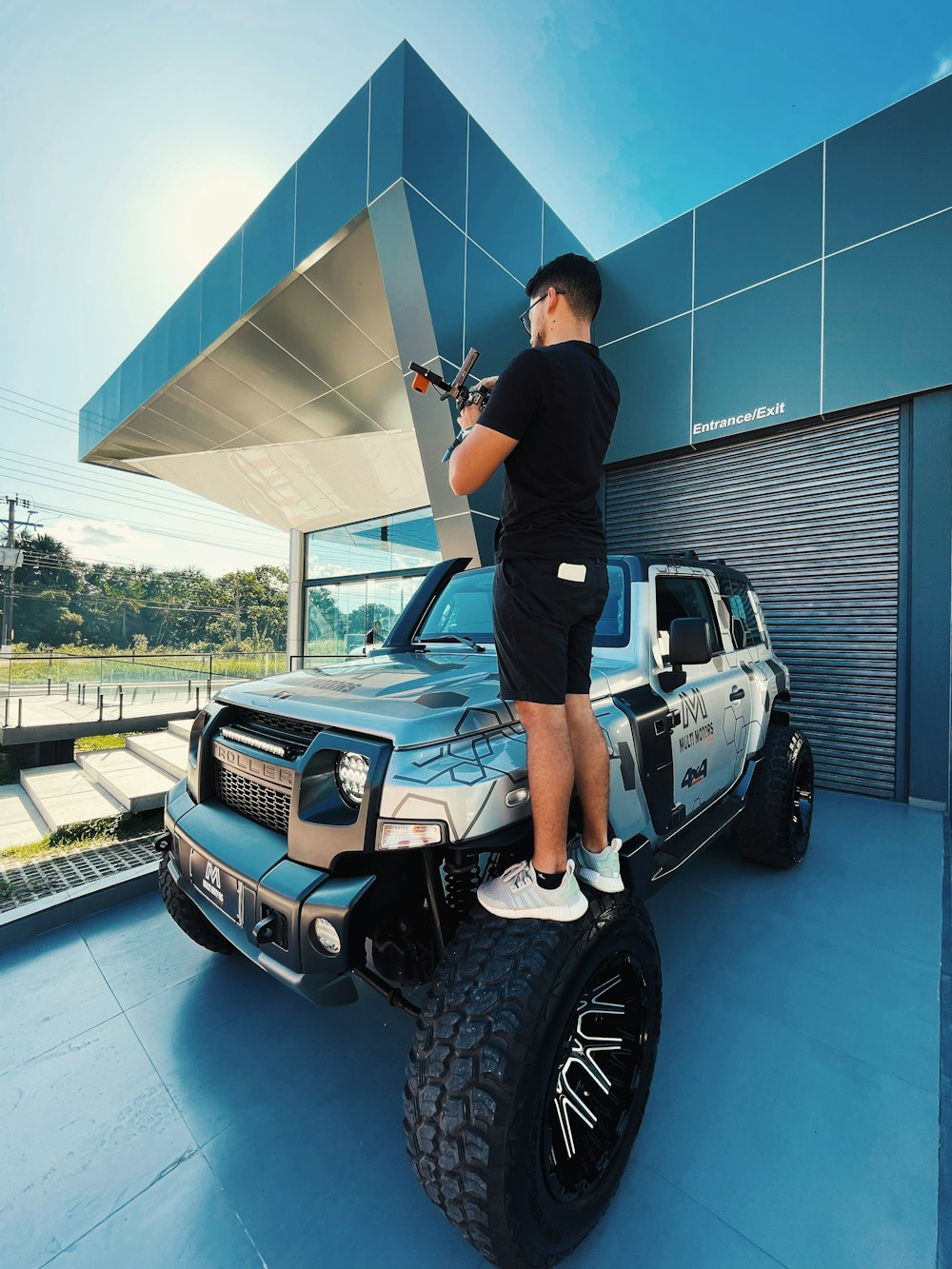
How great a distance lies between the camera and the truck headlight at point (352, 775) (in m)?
1.42

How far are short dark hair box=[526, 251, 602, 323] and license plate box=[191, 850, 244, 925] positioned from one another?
6.37 ft

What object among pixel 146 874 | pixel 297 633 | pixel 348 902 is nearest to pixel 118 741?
pixel 297 633

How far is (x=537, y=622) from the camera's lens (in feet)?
4.55

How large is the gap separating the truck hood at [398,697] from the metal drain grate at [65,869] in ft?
6.89

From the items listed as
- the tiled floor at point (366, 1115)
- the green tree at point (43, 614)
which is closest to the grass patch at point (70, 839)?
the tiled floor at point (366, 1115)

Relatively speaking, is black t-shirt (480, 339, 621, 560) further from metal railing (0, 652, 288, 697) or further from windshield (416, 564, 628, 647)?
metal railing (0, 652, 288, 697)

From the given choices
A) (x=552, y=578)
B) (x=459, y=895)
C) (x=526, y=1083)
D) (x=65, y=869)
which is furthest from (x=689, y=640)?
(x=65, y=869)

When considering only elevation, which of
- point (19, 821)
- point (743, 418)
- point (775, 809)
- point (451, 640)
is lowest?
point (19, 821)

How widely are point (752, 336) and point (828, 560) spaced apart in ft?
8.04

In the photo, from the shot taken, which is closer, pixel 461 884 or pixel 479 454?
pixel 479 454

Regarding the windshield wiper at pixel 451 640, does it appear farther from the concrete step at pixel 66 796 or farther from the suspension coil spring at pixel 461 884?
the concrete step at pixel 66 796

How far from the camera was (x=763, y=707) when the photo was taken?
127 inches

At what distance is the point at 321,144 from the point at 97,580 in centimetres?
2307

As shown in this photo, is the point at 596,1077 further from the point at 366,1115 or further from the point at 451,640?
the point at 451,640
